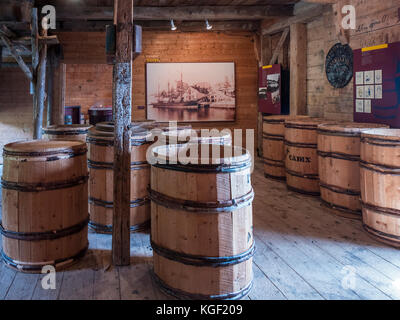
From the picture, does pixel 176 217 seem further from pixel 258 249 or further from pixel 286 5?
pixel 286 5

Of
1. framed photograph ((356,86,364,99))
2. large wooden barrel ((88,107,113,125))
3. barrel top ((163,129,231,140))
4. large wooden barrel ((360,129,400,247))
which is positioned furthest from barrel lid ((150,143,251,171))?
large wooden barrel ((88,107,113,125))

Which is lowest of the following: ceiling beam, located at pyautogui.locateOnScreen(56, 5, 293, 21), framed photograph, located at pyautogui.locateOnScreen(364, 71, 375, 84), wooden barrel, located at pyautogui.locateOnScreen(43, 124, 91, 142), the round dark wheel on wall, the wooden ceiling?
wooden barrel, located at pyautogui.locateOnScreen(43, 124, 91, 142)

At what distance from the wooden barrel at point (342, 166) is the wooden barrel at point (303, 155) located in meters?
0.66

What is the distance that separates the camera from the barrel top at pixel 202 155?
264 centimetres

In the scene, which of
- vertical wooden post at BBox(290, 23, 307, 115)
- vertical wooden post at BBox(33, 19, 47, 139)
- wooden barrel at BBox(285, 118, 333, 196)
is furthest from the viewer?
vertical wooden post at BBox(290, 23, 307, 115)

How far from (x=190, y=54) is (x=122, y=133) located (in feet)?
23.9

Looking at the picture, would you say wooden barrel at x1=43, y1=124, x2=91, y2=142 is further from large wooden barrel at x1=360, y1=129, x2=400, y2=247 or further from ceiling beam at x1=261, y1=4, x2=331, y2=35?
ceiling beam at x1=261, y1=4, x2=331, y2=35

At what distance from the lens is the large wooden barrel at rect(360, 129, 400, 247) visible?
3.77 metres

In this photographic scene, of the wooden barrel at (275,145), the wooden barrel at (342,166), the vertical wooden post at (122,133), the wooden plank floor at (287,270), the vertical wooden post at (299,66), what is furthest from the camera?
the vertical wooden post at (299,66)

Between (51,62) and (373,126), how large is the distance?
25.7ft

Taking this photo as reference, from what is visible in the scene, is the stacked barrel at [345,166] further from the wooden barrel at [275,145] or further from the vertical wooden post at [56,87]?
the vertical wooden post at [56,87]

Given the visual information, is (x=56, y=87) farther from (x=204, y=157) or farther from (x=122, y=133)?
(x=204, y=157)

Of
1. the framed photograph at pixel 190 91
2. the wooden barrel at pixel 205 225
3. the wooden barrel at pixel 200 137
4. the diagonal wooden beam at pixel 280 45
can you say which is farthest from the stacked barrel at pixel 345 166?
the framed photograph at pixel 190 91

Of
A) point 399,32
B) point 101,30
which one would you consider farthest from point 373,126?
point 101,30
